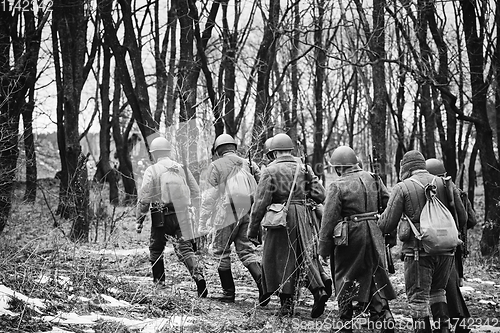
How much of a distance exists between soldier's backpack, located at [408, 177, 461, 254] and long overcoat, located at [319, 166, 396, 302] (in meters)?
0.56

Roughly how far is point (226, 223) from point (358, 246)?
84.9 inches

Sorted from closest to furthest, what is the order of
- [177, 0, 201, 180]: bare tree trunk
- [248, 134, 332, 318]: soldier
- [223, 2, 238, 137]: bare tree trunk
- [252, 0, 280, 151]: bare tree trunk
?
[248, 134, 332, 318]: soldier → [177, 0, 201, 180]: bare tree trunk → [252, 0, 280, 151]: bare tree trunk → [223, 2, 238, 137]: bare tree trunk

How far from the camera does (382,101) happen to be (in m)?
14.2

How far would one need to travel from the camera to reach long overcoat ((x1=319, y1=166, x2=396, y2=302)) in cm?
682

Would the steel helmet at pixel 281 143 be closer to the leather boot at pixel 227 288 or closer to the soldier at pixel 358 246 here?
the soldier at pixel 358 246

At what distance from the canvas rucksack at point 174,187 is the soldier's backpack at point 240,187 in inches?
27.5

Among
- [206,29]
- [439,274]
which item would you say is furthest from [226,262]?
[206,29]

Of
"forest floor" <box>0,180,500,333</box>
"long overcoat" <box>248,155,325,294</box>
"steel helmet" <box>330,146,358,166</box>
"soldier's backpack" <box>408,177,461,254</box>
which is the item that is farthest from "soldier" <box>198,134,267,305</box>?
"soldier's backpack" <box>408,177,461,254</box>

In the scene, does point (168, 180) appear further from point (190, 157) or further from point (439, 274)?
point (190, 157)

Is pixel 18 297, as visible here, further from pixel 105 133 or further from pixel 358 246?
pixel 105 133

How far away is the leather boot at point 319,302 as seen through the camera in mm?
7352

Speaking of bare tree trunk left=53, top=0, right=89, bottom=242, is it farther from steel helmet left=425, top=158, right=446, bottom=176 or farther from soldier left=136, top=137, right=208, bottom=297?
steel helmet left=425, top=158, right=446, bottom=176

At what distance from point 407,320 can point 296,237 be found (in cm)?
171

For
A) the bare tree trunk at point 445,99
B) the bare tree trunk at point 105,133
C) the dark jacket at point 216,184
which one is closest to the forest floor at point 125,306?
the dark jacket at point 216,184
